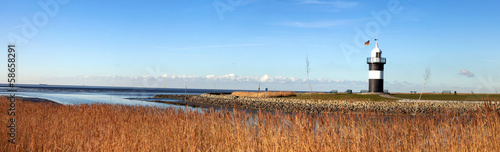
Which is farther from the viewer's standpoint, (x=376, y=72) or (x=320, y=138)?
(x=376, y=72)

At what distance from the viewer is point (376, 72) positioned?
146 ft

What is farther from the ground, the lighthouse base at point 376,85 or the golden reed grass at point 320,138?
the lighthouse base at point 376,85

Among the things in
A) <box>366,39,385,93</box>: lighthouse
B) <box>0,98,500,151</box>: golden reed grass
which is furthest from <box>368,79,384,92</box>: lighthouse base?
<box>0,98,500,151</box>: golden reed grass

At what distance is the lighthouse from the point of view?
4431cm

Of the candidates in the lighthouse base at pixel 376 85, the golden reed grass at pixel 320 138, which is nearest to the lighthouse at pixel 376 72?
the lighthouse base at pixel 376 85

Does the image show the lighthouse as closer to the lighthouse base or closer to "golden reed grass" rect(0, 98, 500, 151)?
the lighthouse base

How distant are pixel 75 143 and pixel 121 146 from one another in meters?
1.38

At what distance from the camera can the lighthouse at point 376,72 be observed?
4431 cm

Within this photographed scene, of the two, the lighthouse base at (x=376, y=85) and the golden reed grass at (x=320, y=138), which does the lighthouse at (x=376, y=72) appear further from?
the golden reed grass at (x=320, y=138)

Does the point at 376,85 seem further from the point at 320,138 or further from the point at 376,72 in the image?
the point at 320,138

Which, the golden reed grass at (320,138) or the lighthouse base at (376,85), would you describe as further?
the lighthouse base at (376,85)

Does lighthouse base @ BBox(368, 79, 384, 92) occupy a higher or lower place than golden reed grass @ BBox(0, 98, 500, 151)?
higher

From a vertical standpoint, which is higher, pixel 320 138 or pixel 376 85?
pixel 376 85

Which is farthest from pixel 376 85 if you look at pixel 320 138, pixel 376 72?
pixel 320 138
